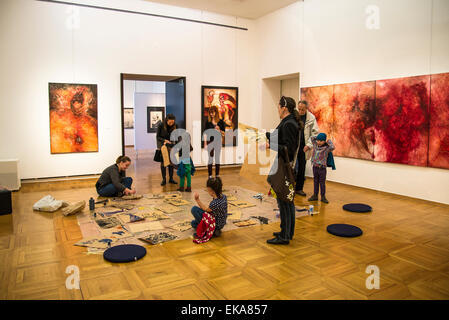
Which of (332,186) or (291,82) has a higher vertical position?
(291,82)

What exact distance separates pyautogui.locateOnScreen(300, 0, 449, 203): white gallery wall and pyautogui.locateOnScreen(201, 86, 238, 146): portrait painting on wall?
2.65m

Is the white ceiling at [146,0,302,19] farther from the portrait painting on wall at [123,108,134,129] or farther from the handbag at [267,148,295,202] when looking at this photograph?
the portrait painting on wall at [123,108,134,129]

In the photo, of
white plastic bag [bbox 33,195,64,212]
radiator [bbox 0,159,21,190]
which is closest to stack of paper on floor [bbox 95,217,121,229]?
white plastic bag [bbox 33,195,64,212]

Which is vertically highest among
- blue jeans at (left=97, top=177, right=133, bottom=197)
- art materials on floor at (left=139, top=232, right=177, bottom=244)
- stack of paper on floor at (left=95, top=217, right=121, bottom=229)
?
blue jeans at (left=97, top=177, right=133, bottom=197)

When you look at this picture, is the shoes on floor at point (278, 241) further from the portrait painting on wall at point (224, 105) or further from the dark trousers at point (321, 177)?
the portrait painting on wall at point (224, 105)

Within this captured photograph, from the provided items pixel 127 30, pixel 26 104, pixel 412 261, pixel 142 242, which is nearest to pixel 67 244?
pixel 142 242

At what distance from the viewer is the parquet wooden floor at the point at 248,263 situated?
127 inches

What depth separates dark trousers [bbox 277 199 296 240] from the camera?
438cm

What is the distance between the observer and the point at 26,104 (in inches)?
344

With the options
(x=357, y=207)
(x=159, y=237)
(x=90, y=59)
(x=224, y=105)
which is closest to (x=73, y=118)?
(x=90, y=59)

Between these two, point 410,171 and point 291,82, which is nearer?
point 410,171

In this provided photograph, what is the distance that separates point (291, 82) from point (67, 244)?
8794 millimetres

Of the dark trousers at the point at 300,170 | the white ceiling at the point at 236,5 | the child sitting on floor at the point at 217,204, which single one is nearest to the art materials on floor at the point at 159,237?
the child sitting on floor at the point at 217,204
